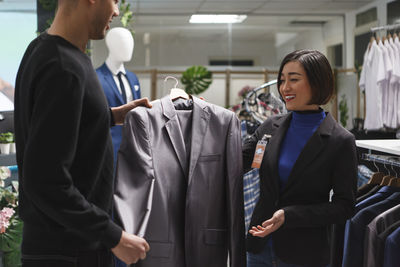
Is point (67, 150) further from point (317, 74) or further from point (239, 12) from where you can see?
point (239, 12)

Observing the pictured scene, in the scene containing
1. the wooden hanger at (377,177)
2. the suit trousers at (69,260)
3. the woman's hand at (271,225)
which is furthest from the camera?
the wooden hanger at (377,177)

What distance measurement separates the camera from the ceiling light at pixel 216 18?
973cm

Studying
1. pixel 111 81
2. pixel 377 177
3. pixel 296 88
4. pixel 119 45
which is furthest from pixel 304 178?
pixel 119 45

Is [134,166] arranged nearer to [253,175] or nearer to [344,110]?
[253,175]

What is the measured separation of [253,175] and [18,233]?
5.64 ft

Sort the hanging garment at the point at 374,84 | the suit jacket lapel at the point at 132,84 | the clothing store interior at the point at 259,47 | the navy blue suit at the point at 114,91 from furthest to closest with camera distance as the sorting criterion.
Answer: the clothing store interior at the point at 259,47
the hanging garment at the point at 374,84
the suit jacket lapel at the point at 132,84
the navy blue suit at the point at 114,91

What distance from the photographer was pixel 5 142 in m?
3.68

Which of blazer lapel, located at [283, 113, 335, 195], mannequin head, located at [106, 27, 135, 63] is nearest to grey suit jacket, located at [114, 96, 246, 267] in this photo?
blazer lapel, located at [283, 113, 335, 195]

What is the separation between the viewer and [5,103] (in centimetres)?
394

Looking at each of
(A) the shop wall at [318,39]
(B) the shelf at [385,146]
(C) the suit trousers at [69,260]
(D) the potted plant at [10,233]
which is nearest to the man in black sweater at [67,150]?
(C) the suit trousers at [69,260]

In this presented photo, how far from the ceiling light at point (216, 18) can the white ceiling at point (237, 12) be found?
0.32 feet

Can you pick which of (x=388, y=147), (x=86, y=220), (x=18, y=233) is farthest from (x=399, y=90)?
(x=86, y=220)

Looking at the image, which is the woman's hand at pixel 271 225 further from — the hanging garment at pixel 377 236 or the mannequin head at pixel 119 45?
the mannequin head at pixel 119 45

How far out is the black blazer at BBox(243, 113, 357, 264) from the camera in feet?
5.90
